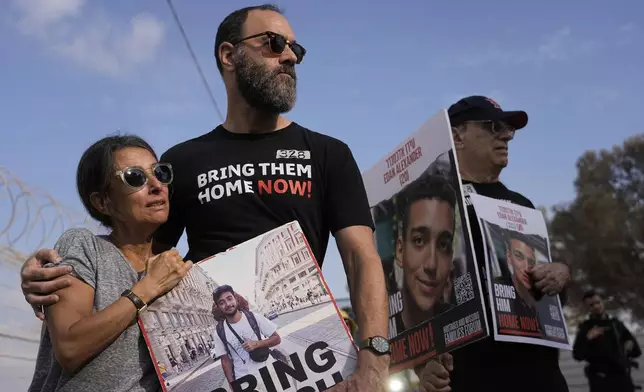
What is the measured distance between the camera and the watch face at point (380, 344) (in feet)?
7.60

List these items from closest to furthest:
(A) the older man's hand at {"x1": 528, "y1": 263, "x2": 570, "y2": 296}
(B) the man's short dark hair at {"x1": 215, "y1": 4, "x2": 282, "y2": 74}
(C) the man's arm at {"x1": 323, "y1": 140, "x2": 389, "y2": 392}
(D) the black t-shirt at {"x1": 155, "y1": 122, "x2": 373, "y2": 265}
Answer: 1. (C) the man's arm at {"x1": 323, "y1": 140, "x2": 389, "y2": 392}
2. (D) the black t-shirt at {"x1": 155, "y1": 122, "x2": 373, "y2": 265}
3. (B) the man's short dark hair at {"x1": 215, "y1": 4, "x2": 282, "y2": 74}
4. (A) the older man's hand at {"x1": 528, "y1": 263, "x2": 570, "y2": 296}

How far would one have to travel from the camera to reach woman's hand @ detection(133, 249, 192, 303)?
2.45 meters

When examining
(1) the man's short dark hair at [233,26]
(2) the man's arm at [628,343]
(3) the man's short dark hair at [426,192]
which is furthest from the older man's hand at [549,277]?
(2) the man's arm at [628,343]

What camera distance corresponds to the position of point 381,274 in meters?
2.50

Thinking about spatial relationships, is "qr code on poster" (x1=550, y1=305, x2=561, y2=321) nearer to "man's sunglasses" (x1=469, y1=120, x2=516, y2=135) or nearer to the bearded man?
"man's sunglasses" (x1=469, y1=120, x2=516, y2=135)

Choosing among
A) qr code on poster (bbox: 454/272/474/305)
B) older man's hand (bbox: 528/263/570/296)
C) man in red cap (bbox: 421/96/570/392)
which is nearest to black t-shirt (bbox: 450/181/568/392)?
man in red cap (bbox: 421/96/570/392)

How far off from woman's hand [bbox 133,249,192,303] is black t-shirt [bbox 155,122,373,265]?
170 millimetres

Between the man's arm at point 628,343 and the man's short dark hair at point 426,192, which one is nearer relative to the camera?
the man's short dark hair at point 426,192

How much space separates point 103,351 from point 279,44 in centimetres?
131

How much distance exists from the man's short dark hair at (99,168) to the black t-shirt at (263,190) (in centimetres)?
22

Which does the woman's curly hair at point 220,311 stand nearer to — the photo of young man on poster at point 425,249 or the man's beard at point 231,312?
the man's beard at point 231,312

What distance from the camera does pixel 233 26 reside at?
3031 millimetres

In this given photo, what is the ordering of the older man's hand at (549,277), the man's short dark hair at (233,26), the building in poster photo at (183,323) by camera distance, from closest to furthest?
the building in poster photo at (183,323) → the man's short dark hair at (233,26) → the older man's hand at (549,277)

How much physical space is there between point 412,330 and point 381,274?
1.57 metres
